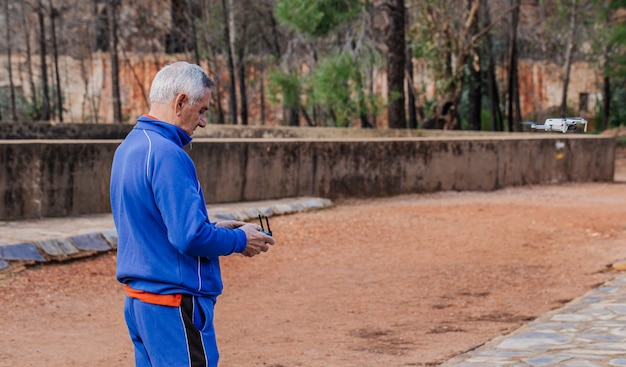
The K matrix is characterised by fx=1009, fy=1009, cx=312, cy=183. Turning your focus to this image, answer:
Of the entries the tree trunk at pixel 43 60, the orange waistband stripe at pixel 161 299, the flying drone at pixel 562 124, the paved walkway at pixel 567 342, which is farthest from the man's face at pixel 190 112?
the tree trunk at pixel 43 60

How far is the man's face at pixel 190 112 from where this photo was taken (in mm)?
3783

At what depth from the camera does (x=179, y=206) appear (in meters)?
3.56

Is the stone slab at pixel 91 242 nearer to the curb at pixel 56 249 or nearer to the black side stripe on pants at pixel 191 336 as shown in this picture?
the curb at pixel 56 249

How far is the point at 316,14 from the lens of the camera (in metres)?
25.4

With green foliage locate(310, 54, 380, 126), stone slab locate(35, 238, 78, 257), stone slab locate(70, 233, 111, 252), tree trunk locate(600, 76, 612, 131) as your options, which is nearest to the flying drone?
stone slab locate(35, 238, 78, 257)

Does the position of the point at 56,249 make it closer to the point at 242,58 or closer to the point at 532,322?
the point at 532,322

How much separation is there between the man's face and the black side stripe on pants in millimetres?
639

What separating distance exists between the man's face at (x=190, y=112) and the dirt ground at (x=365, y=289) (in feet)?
10.2

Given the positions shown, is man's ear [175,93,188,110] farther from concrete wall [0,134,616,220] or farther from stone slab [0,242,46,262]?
concrete wall [0,134,616,220]

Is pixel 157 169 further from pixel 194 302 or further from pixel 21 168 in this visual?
pixel 21 168

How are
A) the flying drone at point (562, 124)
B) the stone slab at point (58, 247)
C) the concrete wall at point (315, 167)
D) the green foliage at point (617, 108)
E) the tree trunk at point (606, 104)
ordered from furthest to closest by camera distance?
1. the green foliage at point (617, 108)
2. the tree trunk at point (606, 104)
3. the concrete wall at point (315, 167)
4. the stone slab at point (58, 247)
5. the flying drone at point (562, 124)

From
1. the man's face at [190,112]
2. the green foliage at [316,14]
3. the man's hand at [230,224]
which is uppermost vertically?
the green foliage at [316,14]

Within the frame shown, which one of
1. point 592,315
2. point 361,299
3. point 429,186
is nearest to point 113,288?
point 361,299

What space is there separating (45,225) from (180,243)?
8206 millimetres
